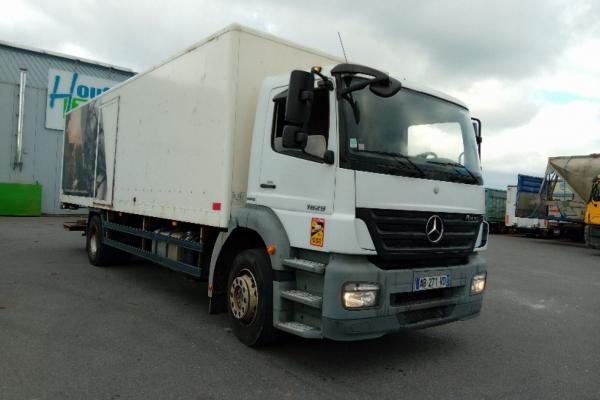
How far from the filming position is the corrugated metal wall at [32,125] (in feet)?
72.2

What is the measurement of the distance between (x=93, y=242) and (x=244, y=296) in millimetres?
5931

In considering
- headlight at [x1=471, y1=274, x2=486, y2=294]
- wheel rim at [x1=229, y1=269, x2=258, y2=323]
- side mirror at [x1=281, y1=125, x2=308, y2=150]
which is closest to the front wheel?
wheel rim at [x1=229, y1=269, x2=258, y2=323]

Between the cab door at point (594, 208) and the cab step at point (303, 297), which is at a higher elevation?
the cab door at point (594, 208)

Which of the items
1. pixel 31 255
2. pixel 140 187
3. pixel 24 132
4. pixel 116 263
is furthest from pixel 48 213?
pixel 140 187

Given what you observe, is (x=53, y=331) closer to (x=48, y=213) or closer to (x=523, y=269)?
(x=523, y=269)

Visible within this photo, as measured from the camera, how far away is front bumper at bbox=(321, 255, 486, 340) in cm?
380

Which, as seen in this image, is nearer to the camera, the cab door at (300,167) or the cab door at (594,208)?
the cab door at (300,167)

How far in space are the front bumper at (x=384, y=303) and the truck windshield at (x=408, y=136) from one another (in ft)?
2.70

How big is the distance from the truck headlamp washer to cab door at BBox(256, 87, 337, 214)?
0.94 meters

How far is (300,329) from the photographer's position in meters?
4.01

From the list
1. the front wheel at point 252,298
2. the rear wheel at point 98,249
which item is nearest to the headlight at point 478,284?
the front wheel at point 252,298

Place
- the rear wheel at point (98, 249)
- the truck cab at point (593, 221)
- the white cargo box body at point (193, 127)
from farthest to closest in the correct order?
the truck cab at point (593, 221)
the rear wheel at point (98, 249)
the white cargo box body at point (193, 127)

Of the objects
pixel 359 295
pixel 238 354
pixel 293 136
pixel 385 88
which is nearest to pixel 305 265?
pixel 359 295

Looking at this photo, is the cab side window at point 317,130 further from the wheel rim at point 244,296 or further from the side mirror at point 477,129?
the side mirror at point 477,129
